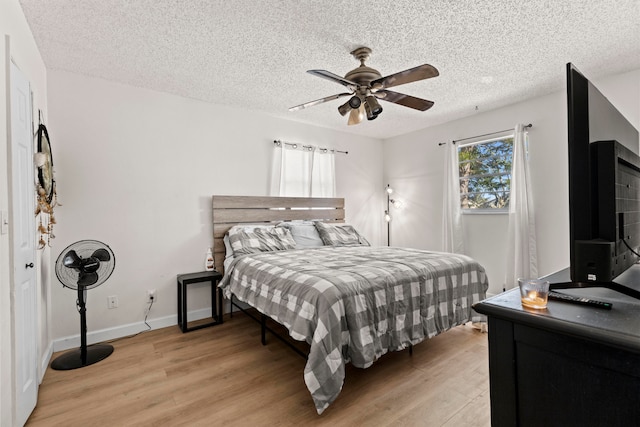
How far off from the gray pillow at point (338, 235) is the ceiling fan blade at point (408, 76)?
6.60 ft

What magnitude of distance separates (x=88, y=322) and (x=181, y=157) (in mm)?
1839

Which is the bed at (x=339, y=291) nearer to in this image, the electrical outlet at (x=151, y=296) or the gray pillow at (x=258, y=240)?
the gray pillow at (x=258, y=240)

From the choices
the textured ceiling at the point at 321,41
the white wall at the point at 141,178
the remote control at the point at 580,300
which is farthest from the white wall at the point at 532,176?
the remote control at the point at 580,300

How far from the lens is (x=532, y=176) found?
3.49m

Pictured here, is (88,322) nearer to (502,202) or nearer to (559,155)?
(502,202)

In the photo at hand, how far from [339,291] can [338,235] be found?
205 cm

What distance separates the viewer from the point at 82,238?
2771mm

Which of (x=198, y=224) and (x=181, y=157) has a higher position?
(x=181, y=157)

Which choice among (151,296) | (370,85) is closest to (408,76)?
(370,85)

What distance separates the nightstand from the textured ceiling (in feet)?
6.53

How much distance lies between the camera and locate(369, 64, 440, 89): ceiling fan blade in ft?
6.51

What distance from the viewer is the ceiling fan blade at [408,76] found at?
78.1 inches

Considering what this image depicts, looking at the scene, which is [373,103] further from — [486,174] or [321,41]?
[486,174]

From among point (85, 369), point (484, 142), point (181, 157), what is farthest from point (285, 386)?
point (484, 142)
